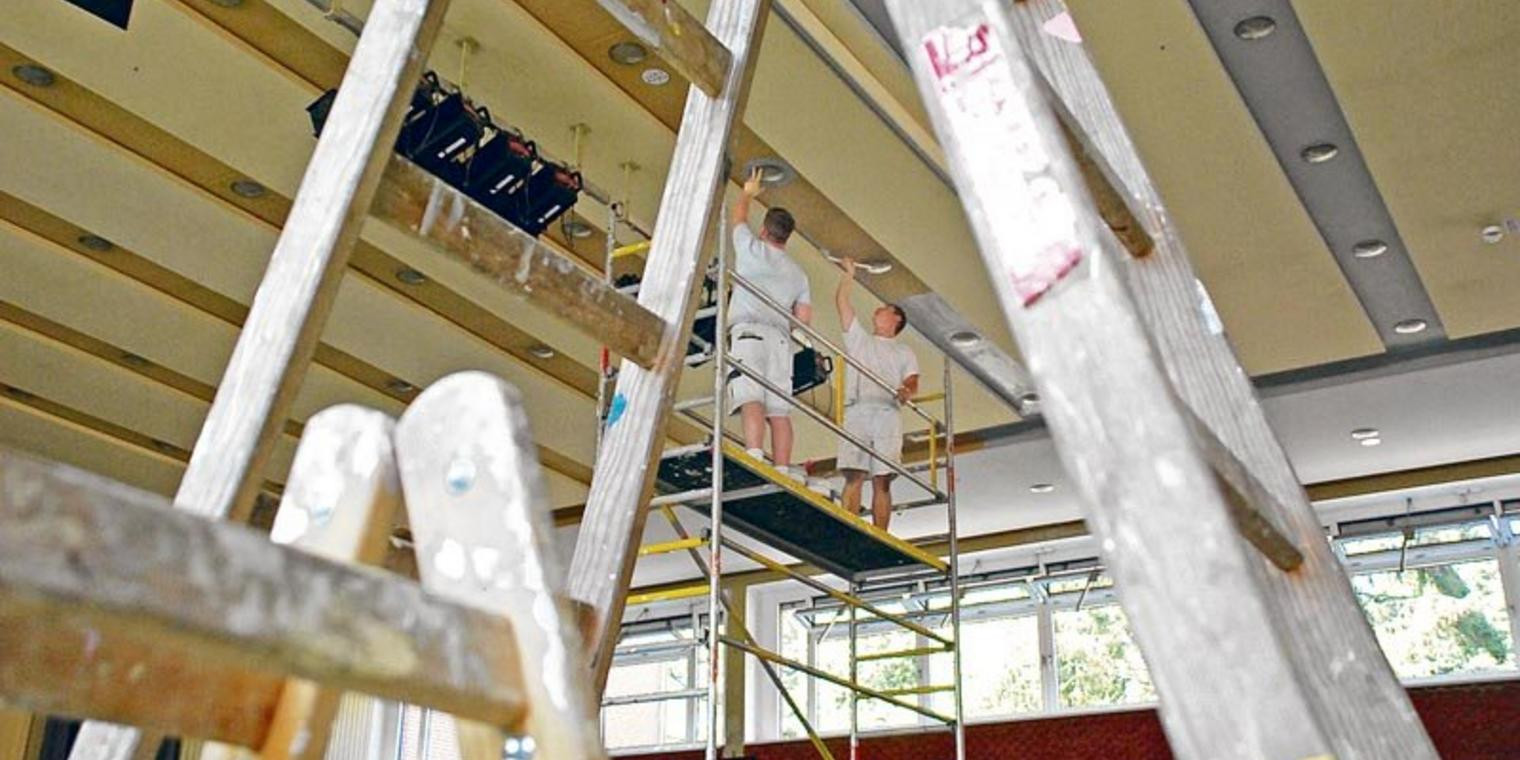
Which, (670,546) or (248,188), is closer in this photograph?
(670,546)

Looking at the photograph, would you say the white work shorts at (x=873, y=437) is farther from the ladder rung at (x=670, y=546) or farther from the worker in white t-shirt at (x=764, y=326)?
the ladder rung at (x=670, y=546)

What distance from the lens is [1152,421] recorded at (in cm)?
79

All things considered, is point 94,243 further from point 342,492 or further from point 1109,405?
point 1109,405

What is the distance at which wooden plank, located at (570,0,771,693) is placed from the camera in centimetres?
130

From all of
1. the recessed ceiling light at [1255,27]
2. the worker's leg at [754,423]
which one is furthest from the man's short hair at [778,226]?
the recessed ceiling light at [1255,27]

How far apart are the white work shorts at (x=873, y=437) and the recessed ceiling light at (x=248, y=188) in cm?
232

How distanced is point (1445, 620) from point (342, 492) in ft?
29.3

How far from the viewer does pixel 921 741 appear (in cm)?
954

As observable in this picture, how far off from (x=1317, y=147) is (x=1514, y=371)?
8.86 feet

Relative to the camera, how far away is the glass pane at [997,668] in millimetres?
9688

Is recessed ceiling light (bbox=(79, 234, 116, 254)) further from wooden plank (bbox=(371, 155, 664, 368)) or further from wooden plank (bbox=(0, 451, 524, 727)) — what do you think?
wooden plank (bbox=(0, 451, 524, 727))

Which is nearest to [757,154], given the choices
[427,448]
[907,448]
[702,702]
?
[907,448]

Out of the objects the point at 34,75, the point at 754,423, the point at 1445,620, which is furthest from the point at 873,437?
the point at 1445,620

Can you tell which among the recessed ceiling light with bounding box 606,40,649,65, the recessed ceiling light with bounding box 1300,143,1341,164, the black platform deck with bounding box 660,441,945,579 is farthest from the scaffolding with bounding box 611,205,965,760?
the recessed ceiling light with bounding box 1300,143,1341,164
